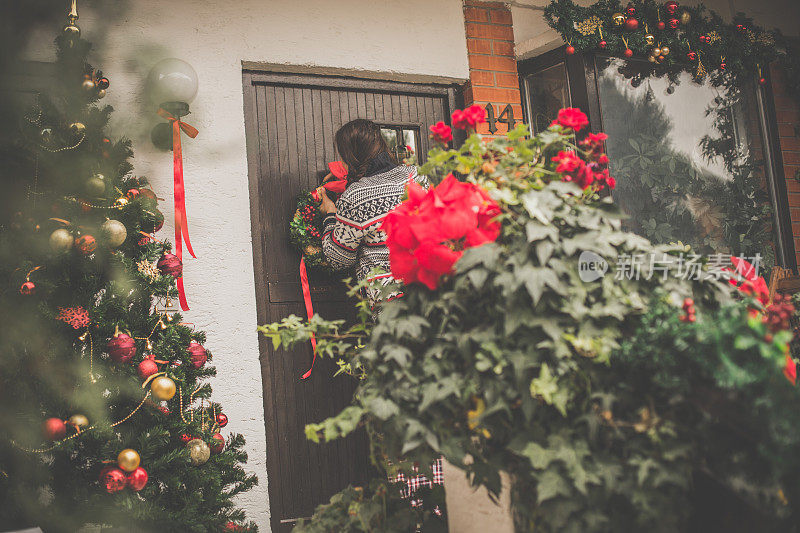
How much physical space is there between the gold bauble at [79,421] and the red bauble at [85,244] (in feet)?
1.88

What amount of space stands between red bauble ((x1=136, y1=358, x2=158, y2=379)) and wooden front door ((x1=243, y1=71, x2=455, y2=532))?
3.02 ft

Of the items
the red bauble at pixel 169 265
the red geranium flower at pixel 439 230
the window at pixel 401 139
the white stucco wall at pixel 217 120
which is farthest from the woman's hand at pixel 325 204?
the red geranium flower at pixel 439 230

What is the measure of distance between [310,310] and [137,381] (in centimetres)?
110

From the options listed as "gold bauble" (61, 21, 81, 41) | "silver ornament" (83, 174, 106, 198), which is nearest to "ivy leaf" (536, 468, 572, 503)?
"silver ornament" (83, 174, 106, 198)

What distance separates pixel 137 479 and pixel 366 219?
140cm

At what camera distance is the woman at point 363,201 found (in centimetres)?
286

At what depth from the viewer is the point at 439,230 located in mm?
1440

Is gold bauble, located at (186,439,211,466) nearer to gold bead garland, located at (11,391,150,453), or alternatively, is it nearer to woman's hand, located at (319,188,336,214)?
gold bead garland, located at (11,391,150,453)

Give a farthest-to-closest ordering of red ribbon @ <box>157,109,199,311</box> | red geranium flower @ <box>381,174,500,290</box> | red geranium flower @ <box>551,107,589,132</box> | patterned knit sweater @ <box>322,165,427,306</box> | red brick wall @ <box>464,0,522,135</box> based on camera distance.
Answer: red brick wall @ <box>464,0,522,135</box>
red ribbon @ <box>157,109,199,311</box>
patterned knit sweater @ <box>322,165,427,306</box>
red geranium flower @ <box>551,107,589,132</box>
red geranium flower @ <box>381,174,500,290</box>

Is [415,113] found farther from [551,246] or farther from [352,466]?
[551,246]

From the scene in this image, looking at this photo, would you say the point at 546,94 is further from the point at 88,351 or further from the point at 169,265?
the point at 88,351

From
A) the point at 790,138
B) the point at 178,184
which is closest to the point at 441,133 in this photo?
the point at 178,184

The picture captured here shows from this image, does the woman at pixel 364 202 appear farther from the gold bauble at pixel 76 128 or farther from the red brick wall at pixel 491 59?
the gold bauble at pixel 76 128

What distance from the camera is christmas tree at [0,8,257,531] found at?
214cm
